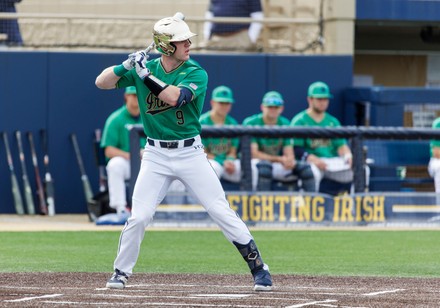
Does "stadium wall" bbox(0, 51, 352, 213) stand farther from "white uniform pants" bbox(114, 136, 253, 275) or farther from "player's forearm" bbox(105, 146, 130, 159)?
"white uniform pants" bbox(114, 136, 253, 275)

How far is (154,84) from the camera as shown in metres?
7.23

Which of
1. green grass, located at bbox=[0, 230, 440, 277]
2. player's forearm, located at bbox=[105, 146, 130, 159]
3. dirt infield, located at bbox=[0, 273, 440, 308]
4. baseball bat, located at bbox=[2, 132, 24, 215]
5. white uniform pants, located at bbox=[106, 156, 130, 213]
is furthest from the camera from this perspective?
baseball bat, located at bbox=[2, 132, 24, 215]

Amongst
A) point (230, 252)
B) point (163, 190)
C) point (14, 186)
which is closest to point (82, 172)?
point (14, 186)

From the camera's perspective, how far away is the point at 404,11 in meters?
16.6

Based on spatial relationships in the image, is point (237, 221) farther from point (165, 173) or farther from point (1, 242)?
point (1, 242)

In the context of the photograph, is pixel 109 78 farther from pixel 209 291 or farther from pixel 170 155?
pixel 209 291

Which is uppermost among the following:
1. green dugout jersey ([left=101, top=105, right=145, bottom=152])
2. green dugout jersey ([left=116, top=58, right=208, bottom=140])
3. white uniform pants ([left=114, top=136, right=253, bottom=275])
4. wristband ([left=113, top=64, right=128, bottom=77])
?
wristband ([left=113, top=64, right=128, bottom=77])

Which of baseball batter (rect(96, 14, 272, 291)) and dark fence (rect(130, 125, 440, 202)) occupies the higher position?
baseball batter (rect(96, 14, 272, 291))

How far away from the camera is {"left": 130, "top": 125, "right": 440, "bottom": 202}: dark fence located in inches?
528

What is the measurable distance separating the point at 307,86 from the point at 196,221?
11.6ft

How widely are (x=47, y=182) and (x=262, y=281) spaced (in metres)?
7.70

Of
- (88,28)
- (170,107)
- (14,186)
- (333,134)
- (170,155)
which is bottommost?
(14,186)

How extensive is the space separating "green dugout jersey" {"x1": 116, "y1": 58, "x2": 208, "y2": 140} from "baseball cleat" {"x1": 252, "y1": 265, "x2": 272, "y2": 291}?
1012mm

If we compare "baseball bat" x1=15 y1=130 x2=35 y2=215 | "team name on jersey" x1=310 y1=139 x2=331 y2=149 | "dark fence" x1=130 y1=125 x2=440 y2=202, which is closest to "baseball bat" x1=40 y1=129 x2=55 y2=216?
"baseball bat" x1=15 y1=130 x2=35 y2=215
